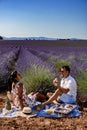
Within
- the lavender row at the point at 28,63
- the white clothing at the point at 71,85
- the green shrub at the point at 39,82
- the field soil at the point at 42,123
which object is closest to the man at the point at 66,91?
the white clothing at the point at 71,85

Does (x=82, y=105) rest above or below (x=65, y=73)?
below

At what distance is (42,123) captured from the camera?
22.6ft

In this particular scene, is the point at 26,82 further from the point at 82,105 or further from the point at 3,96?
the point at 82,105

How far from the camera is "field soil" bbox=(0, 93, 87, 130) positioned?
655cm

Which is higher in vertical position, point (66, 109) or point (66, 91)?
point (66, 91)

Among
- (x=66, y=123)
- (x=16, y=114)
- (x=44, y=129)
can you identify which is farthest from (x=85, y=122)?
(x=16, y=114)

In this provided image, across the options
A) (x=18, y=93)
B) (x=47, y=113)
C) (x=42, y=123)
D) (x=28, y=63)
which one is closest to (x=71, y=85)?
(x=47, y=113)

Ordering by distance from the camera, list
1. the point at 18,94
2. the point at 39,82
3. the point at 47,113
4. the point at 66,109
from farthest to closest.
→ 1. the point at 39,82
2. the point at 18,94
3. the point at 66,109
4. the point at 47,113

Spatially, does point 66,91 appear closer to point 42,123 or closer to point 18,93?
point 18,93

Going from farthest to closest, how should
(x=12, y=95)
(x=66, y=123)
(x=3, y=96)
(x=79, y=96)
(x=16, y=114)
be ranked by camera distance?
(x=3, y=96), (x=79, y=96), (x=12, y=95), (x=16, y=114), (x=66, y=123)

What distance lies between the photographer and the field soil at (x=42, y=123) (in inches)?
258

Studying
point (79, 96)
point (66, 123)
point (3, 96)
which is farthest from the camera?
point (3, 96)

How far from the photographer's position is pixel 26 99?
7867 millimetres

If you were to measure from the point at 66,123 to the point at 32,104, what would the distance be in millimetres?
1233
